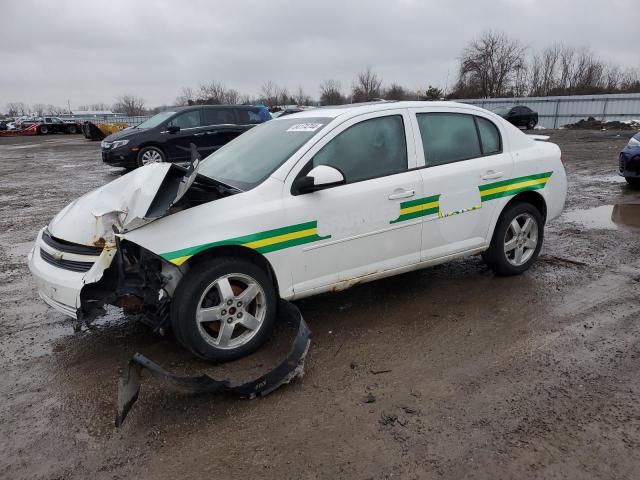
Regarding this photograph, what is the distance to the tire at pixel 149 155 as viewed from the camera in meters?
13.4

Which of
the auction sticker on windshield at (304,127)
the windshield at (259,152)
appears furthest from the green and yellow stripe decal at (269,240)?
the auction sticker on windshield at (304,127)

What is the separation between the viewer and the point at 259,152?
4.25 metres

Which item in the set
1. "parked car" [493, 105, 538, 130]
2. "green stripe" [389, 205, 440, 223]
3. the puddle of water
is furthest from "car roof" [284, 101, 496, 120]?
"parked car" [493, 105, 538, 130]

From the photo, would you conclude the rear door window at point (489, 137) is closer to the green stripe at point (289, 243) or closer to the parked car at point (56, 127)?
the green stripe at point (289, 243)

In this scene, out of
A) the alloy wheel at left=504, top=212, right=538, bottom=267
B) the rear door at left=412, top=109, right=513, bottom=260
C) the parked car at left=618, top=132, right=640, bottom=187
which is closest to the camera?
the rear door at left=412, top=109, right=513, bottom=260

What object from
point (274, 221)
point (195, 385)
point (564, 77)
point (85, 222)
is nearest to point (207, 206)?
point (274, 221)

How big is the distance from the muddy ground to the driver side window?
1.23m

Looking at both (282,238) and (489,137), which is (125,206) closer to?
(282,238)

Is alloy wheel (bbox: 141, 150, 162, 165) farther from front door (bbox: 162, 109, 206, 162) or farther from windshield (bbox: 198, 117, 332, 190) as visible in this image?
windshield (bbox: 198, 117, 332, 190)

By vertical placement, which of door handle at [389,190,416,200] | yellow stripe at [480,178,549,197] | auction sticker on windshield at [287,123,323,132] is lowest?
yellow stripe at [480,178,549,197]

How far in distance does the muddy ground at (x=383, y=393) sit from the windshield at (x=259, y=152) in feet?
4.16

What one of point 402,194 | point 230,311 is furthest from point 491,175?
point 230,311

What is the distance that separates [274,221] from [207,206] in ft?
1.55

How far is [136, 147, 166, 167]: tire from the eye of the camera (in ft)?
43.9
